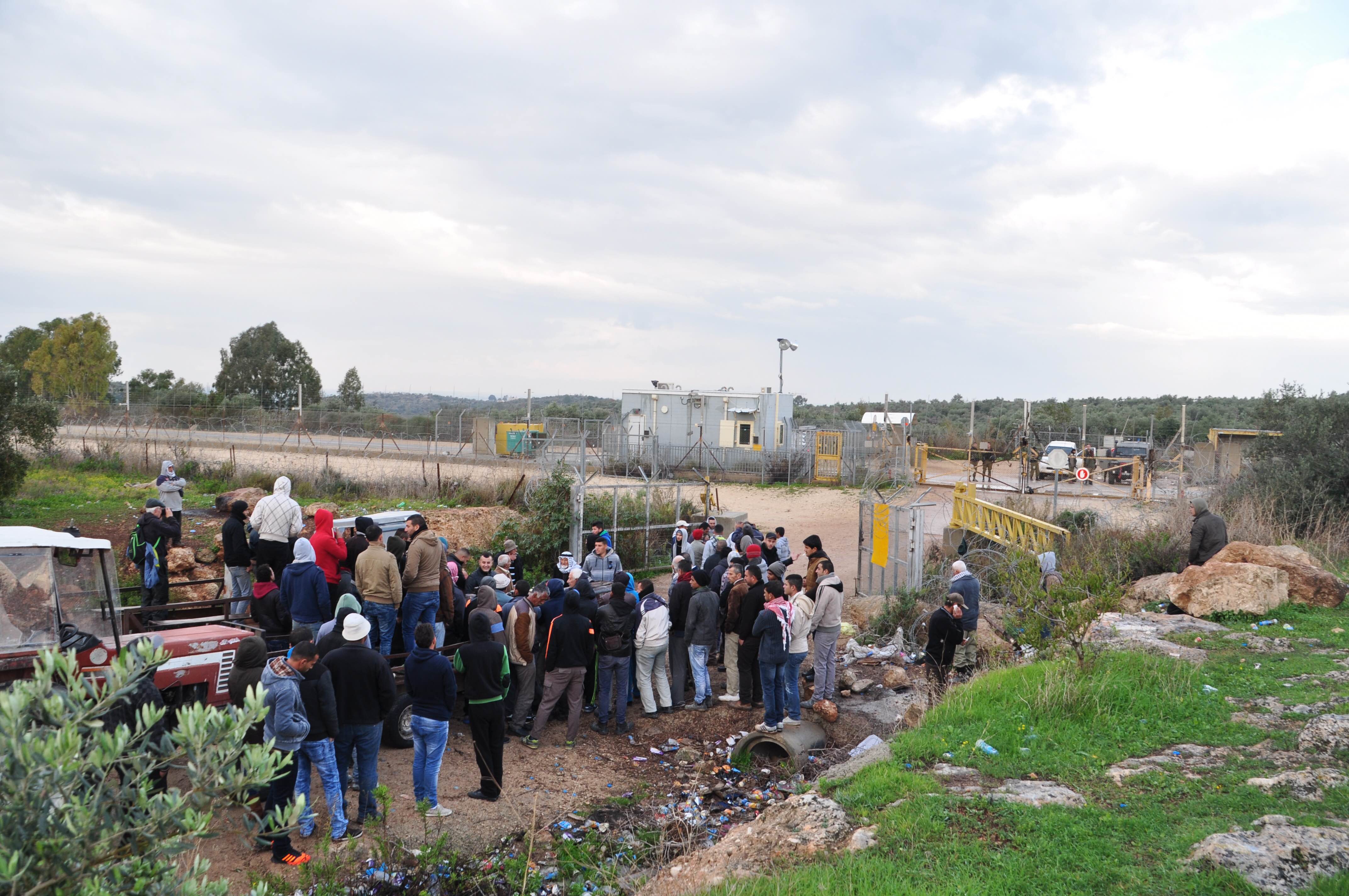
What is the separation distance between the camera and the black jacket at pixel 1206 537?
39.4 ft

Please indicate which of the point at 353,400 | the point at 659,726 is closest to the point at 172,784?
the point at 659,726

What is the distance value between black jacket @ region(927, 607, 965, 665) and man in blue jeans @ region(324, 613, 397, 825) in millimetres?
6058

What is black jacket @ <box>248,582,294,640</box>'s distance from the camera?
8.27m

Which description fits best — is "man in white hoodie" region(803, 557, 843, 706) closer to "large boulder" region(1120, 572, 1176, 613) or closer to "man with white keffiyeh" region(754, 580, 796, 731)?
"man with white keffiyeh" region(754, 580, 796, 731)

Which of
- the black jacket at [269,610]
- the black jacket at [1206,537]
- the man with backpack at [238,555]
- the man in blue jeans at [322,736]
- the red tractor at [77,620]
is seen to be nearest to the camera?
the red tractor at [77,620]

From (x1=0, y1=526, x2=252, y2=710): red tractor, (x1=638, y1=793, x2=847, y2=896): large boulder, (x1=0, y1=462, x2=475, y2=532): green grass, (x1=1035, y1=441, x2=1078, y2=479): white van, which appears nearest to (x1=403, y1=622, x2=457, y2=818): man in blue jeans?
(x1=0, y1=526, x2=252, y2=710): red tractor

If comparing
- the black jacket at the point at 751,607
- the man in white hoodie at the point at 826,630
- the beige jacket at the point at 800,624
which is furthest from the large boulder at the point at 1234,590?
the black jacket at the point at 751,607

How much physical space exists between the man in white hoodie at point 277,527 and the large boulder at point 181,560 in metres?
5.24

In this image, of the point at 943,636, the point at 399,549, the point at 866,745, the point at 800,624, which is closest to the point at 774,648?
the point at 800,624

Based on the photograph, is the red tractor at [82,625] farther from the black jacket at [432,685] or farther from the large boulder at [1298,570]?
the large boulder at [1298,570]

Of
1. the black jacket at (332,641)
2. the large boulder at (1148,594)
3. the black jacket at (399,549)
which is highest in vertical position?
the black jacket at (399,549)

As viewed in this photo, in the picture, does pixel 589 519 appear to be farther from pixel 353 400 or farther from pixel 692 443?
pixel 353 400

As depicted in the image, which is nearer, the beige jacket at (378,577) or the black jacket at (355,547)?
the beige jacket at (378,577)

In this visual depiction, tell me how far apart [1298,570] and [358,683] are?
12411 mm
